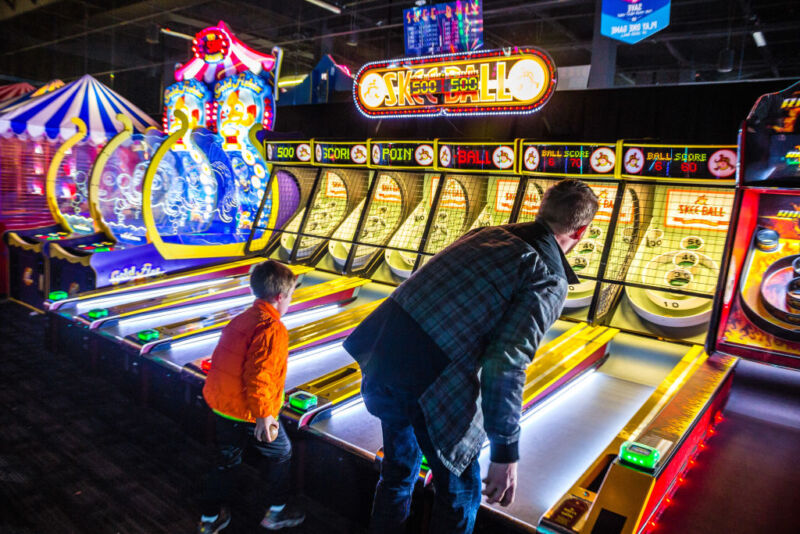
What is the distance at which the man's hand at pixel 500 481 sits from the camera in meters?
1.52

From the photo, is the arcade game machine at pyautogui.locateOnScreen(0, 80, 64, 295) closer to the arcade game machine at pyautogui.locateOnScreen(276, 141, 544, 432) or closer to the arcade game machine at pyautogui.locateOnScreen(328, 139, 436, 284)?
the arcade game machine at pyautogui.locateOnScreen(328, 139, 436, 284)

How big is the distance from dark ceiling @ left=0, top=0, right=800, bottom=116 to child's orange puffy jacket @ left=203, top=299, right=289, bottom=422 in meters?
6.41

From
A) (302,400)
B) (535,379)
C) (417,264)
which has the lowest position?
(302,400)

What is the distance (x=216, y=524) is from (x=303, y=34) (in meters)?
9.47

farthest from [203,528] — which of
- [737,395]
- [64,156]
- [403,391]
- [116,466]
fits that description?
[64,156]

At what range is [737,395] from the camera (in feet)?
9.88

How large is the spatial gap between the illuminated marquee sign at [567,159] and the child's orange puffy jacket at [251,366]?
2.74 meters

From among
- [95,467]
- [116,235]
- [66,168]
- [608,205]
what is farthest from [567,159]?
[66,168]

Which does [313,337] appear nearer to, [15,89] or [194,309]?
[194,309]

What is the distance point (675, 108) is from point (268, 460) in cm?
425

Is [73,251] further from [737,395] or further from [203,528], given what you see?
[737,395]

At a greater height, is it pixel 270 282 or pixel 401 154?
pixel 401 154

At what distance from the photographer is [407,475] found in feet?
6.01

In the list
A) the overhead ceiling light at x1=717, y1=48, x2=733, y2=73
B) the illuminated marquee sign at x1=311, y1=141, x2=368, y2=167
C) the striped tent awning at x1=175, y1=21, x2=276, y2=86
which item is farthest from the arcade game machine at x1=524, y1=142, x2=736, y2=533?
the striped tent awning at x1=175, y1=21, x2=276, y2=86
